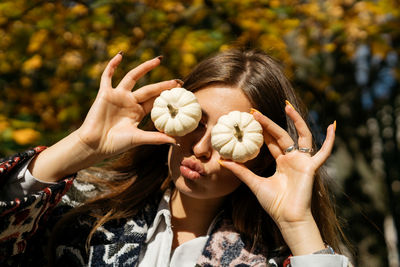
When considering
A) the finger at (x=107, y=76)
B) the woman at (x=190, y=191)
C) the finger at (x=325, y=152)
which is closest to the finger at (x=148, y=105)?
the woman at (x=190, y=191)

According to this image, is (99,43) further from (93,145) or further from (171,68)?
(93,145)

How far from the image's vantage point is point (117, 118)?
1.79 meters

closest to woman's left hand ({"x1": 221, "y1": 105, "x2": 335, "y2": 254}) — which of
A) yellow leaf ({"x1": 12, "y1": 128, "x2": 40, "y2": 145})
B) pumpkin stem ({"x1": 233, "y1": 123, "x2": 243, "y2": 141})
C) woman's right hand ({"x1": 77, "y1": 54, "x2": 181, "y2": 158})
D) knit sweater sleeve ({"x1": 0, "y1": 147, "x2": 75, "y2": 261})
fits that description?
pumpkin stem ({"x1": 233, "y1": 123, "x2": 243, "y2": 141})

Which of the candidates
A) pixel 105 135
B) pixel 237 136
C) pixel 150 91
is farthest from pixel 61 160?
pixel 237 136

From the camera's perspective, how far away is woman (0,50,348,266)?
1.65 m

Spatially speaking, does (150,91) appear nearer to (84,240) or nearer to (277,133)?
(277,133)

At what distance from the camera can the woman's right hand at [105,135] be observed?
1.66 meters

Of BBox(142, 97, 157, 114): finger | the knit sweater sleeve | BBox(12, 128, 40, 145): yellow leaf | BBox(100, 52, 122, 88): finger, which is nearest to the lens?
the knit sweater sleeve

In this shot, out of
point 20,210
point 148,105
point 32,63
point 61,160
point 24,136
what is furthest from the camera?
point 32,63

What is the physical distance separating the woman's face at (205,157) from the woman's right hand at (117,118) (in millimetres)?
103

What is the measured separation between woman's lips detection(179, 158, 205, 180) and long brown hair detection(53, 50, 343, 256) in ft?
1.32

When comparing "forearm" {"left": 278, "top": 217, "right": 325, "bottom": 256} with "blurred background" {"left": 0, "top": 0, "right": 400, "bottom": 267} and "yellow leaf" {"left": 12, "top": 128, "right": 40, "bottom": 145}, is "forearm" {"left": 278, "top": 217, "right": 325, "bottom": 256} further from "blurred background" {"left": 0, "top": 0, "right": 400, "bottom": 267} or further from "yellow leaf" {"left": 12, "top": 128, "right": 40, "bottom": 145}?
"yellow leaf" {"left": 12, "top": 128, "right": 40, "bottom": 145}

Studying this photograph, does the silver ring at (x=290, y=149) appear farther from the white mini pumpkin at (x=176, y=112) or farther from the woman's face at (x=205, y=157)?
the white mini pumpkin at (x=176, y=112)

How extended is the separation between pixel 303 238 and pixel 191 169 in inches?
20.9
